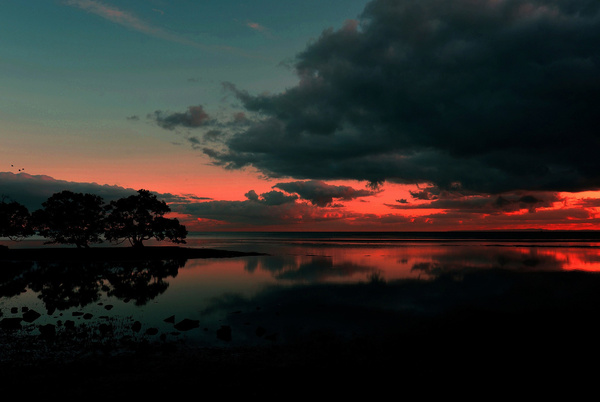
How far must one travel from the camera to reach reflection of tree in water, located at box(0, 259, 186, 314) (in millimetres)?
38000

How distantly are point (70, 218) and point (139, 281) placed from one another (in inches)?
2052

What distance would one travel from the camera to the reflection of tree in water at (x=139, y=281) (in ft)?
129

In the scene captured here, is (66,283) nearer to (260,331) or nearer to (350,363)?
(260,331)

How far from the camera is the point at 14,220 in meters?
92.4

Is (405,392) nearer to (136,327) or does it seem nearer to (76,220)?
(136,327)

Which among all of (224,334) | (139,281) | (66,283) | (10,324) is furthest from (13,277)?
(224,334)

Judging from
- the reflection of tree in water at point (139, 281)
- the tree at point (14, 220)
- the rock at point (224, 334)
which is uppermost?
the tree at point (14, 220)

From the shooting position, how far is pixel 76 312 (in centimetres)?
3073

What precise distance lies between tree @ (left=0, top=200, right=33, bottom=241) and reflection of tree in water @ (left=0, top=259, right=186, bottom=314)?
26399 millimetres

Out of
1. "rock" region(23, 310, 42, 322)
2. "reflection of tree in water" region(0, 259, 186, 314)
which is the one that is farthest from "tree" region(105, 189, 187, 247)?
"rock" region(23, 310, 42, 322)

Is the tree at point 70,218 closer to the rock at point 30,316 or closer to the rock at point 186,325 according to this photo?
the rock at point 30,316

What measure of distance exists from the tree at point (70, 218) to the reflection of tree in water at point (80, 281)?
57.7ft

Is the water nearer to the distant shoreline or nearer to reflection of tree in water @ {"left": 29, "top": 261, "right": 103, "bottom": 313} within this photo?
reflection of tree in water @ {"left": 29, "top": 261, "right": 103, "bottom": 313}

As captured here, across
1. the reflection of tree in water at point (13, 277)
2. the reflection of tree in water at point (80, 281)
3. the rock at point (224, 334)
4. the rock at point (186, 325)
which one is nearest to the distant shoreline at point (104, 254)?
the reflection of tree in water at point (80, 281)
